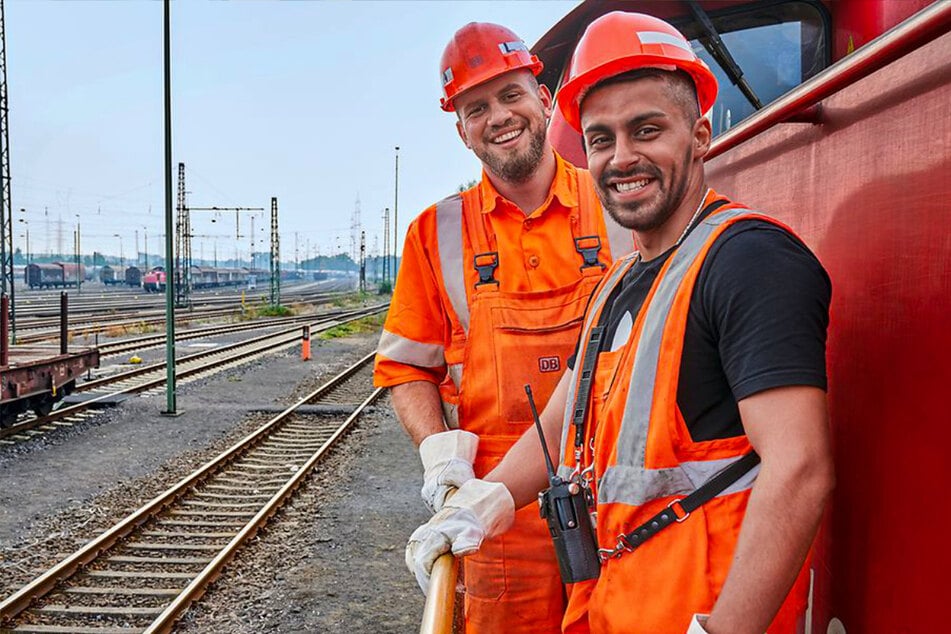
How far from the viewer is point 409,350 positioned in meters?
3.19

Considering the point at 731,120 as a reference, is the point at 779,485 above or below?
below

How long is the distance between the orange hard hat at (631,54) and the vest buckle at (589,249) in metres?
0.99

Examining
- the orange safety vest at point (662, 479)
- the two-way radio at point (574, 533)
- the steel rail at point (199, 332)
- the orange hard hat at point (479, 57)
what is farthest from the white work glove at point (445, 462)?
the steel rail at point (199, 332)

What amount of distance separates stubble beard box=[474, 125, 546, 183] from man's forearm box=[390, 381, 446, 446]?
2.80 feet

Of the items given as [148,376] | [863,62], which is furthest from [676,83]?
[148,376]

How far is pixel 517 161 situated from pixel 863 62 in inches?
63.2

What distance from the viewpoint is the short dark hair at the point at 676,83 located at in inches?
76.9

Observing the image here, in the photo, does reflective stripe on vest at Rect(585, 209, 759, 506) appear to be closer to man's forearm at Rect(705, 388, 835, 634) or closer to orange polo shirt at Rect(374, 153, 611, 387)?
man's forearm at Rect(705, 388, 835, 634)

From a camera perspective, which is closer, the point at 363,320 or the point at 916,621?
the point at 916,621

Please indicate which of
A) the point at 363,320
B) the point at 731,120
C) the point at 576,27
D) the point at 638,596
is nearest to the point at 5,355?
the point at 576,27

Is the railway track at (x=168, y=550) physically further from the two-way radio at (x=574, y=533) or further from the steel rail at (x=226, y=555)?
the two-way radio at (x=574, y=533)

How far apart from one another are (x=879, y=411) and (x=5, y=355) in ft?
40.6

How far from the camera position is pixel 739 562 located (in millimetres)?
1531

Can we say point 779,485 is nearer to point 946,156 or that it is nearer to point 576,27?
point 946,156
